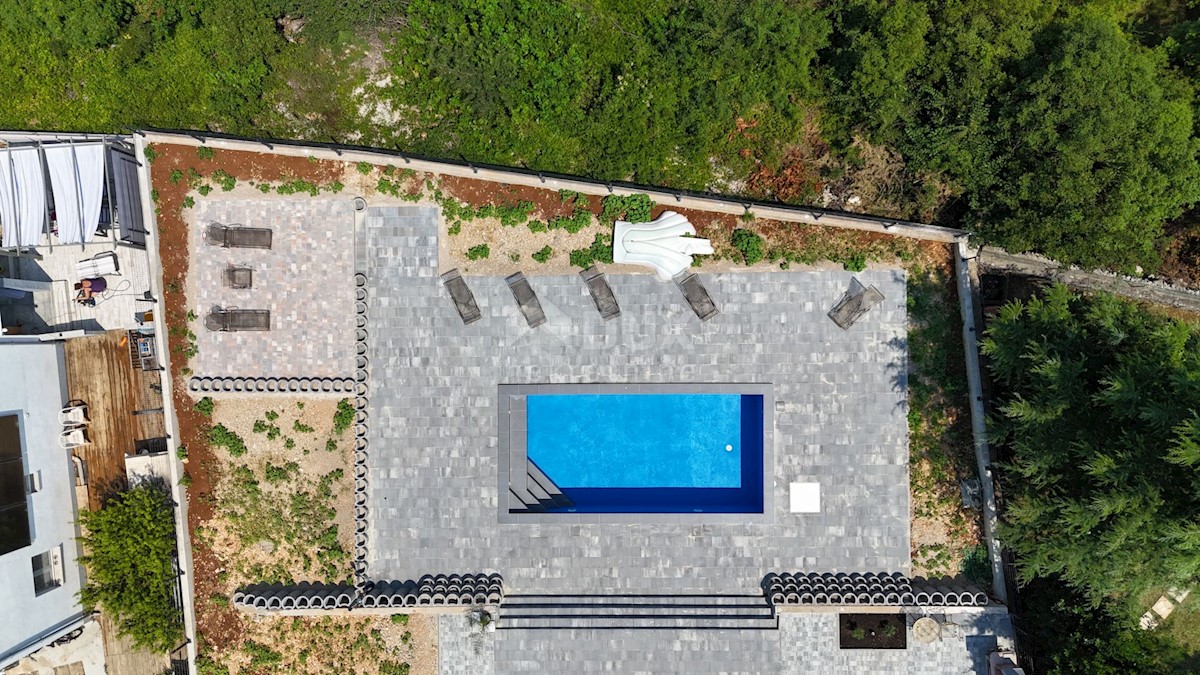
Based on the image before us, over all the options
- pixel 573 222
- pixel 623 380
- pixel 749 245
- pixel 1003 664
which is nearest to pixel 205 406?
pixel 573 222

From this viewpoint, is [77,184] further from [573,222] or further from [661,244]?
[661,244]

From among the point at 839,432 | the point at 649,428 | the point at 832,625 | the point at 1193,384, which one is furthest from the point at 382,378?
the point at 1193,384

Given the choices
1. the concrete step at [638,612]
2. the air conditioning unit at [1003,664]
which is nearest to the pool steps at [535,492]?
the concrete step at [638,612]

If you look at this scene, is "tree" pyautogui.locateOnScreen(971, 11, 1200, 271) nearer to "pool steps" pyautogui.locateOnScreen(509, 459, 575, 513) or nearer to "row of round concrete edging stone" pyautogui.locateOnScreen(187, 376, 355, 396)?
"pool steps" pyautogui.locateOnScreen(509, 459, 575, 513)

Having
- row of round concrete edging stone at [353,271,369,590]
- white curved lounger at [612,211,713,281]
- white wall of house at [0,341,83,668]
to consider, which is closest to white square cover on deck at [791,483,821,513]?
white curved lounger at [612,211,713,281]

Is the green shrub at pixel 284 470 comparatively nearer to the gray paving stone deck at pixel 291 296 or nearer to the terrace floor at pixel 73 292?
the gray paving stone deck at pixel 291 296
